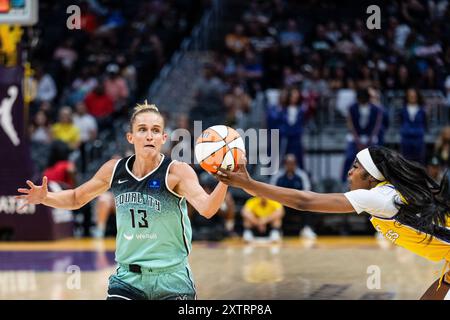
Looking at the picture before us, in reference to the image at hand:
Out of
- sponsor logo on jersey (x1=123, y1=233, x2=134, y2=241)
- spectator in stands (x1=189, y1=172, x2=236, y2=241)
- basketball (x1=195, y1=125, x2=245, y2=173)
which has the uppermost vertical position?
basketball (x1=195, y1=125, x2=245, y2=173)

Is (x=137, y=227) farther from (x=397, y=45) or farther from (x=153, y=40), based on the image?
(x=153, y=40)

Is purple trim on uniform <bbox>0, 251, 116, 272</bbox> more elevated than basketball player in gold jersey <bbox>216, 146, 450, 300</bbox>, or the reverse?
basketball player in gold jersey <bbox>216, 146, 450, 300</bbox>

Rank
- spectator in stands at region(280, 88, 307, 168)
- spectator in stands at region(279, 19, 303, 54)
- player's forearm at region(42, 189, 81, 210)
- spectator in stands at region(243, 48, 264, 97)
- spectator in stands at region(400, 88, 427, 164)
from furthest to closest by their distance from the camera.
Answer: spectator in stands at region(279, 19, 303, 54), spectator in stands at region(243, 48, 264, 97), spectator in stands at region(280, 88, 307, 168), spectator in stands at region(400, 88, 427, 164), player's forearm at region(42, 189, 81, 210)

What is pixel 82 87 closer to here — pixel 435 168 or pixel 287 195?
pixel 435 168

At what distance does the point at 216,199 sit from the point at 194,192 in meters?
0.27

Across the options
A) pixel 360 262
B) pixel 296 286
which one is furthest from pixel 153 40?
pixel 296 286

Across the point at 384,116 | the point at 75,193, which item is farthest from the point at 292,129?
the point at 75,193

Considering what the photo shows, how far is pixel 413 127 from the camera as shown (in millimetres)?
14453

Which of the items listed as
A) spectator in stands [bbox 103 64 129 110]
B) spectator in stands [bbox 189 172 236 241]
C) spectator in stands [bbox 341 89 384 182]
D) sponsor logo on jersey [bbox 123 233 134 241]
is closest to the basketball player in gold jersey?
sponsor logo on jersey [bbox 123 233 134 241]

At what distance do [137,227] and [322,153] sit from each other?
36.0 feet

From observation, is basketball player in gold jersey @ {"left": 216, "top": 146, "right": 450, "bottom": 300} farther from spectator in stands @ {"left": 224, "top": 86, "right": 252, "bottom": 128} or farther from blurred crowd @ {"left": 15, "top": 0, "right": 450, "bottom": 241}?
spectator in stands @ {"left": 224, "top": 86, "right": 252, "bottom": 128}

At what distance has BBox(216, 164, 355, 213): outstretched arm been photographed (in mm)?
4523

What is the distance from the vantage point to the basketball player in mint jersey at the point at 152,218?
199 inches

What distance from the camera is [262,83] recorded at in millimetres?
17203
